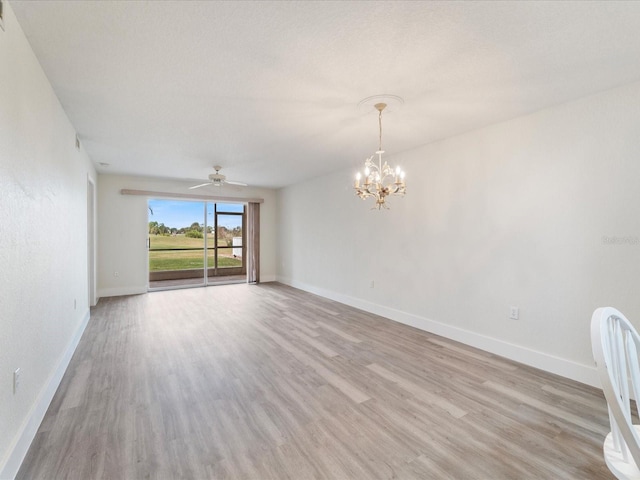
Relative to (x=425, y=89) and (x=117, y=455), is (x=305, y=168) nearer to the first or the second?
(x=425, y=89)

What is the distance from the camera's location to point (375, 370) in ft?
9.43

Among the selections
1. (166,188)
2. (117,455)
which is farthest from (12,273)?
(166,188)

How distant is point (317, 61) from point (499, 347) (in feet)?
10.7

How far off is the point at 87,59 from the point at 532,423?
13.0 feet

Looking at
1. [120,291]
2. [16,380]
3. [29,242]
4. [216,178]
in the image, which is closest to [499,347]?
[16,380]

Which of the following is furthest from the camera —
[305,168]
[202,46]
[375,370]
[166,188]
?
[166,188]

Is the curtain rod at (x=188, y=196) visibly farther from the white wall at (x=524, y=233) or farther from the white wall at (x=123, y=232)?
the white wall at (x=524, y=233)

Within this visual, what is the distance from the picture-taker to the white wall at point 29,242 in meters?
1.56

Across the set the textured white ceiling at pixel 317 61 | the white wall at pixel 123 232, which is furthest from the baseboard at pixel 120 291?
the textured white ceiling at pixel 317 61

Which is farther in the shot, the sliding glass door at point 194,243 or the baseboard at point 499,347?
the sliding glass door at point 194,243

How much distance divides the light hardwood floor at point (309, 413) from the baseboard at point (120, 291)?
8.67 ft

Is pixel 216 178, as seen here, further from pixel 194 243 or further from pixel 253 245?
pixel 194 243

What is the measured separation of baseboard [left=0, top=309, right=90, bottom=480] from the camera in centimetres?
156

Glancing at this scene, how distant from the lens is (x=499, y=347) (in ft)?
10.6
